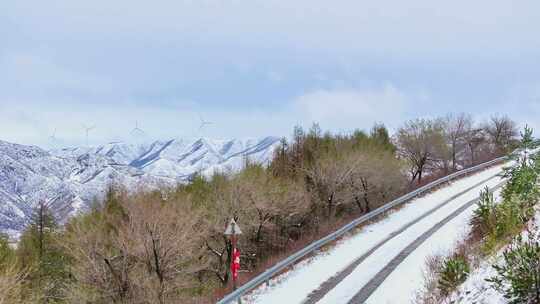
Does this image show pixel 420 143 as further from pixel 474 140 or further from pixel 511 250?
pixel 511 250

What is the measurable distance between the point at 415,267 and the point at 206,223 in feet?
69.6

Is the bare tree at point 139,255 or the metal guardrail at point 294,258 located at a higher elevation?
the metal guardrail at point 294,258

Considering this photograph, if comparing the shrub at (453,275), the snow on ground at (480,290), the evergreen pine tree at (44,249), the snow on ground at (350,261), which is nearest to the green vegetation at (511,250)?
the shrub at (453,275)

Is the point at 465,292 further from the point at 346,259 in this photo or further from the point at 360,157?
the point at 360,157

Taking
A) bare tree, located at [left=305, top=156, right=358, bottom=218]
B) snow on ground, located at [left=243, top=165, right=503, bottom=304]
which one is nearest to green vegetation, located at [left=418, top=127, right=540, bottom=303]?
snow on ground, located at [left=243, top=165, right=503, bottom=304]

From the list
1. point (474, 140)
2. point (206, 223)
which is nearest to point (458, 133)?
point (474, 140)

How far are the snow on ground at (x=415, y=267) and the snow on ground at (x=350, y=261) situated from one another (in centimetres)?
87

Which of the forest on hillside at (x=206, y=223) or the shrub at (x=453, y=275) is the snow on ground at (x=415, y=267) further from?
the forest on hillside at (x=206, y=223)

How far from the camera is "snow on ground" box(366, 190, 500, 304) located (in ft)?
47.0

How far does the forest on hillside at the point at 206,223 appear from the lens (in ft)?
101

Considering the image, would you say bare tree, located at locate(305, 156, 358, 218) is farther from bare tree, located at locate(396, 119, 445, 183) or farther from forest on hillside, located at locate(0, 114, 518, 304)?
bare tree, located at locate(396, 119, 445, 183)

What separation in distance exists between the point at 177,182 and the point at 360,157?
61.8ft

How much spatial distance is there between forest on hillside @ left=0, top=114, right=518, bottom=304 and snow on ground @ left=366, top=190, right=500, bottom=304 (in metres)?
6.30

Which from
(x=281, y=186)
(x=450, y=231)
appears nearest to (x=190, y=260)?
(x=281, y=186)
